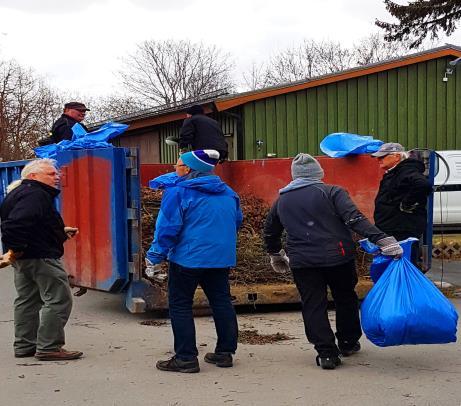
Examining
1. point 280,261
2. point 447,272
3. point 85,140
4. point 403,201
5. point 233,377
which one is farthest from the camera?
point 447,272

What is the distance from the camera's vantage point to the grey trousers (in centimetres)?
511

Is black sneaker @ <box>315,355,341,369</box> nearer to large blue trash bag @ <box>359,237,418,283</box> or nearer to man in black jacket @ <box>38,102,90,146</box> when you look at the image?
large blue trash bag @ <box>359,237,418,283</box>

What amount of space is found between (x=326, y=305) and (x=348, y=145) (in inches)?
125

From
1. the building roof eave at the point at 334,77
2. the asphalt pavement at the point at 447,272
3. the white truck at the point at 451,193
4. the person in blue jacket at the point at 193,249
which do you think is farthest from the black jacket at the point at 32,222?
the white truck at the point at 451,193

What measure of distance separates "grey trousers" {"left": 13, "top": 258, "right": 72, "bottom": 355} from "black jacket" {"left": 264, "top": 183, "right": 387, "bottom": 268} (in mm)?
1865

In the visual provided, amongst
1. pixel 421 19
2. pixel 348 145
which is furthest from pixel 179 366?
pixel 421 19

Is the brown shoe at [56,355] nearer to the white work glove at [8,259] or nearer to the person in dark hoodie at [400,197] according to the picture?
the white work glove at [8,259]

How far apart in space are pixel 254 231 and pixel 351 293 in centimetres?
287

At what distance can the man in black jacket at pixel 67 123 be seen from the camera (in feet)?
26.6

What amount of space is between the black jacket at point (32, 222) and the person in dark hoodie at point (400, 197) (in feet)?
9.71

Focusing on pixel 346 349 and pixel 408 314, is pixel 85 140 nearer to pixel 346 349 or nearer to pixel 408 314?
pixel 346 349

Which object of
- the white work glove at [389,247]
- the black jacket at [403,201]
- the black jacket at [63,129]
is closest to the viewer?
the white work glove at [389,247]

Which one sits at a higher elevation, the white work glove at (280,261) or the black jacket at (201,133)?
the black jacket at (201,133)

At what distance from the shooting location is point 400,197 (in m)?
5.98
